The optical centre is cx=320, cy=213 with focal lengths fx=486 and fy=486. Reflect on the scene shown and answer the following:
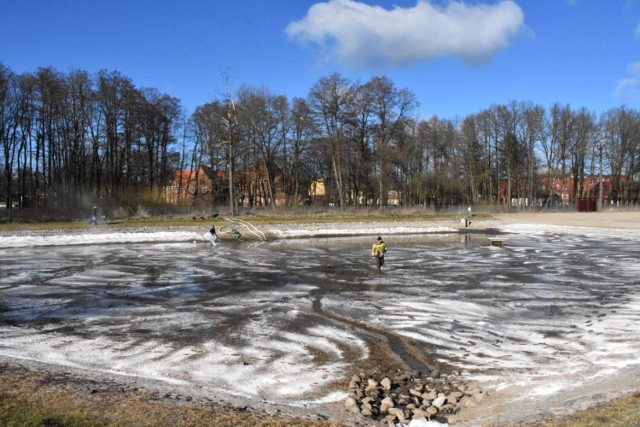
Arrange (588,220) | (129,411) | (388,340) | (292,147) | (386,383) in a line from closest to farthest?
1. (129,411)
2. (386,383)
3. (388,340)
4. (588,220)
5. (292,147)

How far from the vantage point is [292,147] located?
69438 millimetres

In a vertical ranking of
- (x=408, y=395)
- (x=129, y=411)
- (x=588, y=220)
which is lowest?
(x=408, y=395)

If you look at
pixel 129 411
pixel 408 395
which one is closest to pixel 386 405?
pixel 408 395

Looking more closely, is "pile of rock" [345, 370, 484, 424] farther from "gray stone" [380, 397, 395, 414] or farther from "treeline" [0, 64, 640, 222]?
"treeline" [0, 64, 640, 222]

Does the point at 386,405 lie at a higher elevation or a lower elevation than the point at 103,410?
lower

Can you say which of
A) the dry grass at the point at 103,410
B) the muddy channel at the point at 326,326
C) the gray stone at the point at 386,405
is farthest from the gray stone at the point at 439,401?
the dry grass at the point at 103,410

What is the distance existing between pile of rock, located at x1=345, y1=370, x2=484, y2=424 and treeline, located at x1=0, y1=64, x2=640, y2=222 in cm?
4332

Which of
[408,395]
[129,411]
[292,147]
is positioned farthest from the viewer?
[292,147]

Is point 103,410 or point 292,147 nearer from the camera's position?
point 103,410

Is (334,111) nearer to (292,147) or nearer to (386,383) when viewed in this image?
(292,147)

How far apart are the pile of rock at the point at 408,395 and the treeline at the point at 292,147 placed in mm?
43324

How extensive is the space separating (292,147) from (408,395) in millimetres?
64114

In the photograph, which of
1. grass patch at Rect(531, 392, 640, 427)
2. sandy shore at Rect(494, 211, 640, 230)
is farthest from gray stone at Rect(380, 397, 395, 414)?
sandy shore at Rect(494, 211, 640, 230)

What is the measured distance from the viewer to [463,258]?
2227cm
